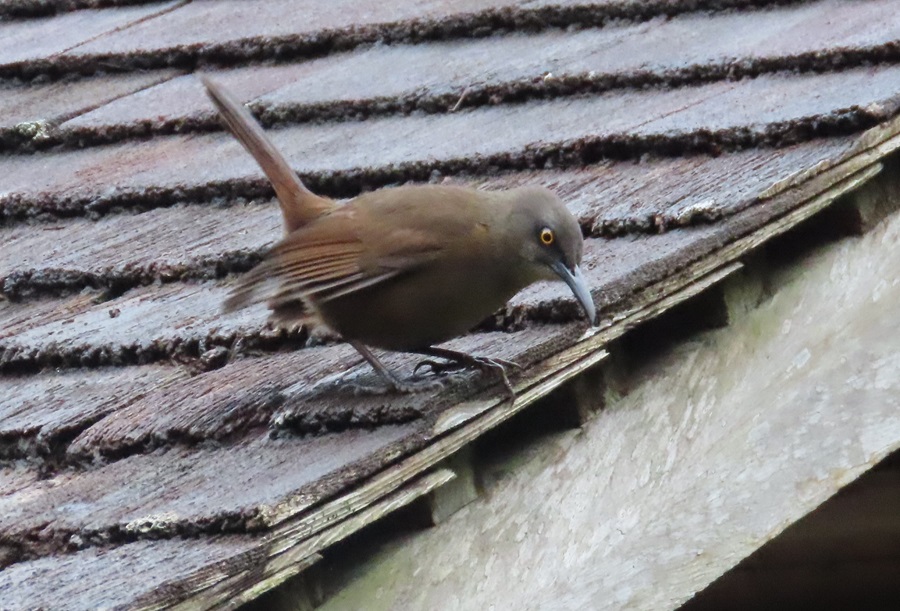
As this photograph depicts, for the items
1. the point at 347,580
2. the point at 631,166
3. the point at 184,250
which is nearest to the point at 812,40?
the point at 631,166

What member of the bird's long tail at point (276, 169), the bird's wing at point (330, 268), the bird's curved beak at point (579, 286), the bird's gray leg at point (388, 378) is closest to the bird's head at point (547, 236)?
the bird's curved beak at point (579, 286)

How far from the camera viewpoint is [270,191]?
2980 millimetres

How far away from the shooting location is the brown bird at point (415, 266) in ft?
7.26

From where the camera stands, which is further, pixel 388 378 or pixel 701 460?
pixel 701 460

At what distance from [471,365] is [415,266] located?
263 mm

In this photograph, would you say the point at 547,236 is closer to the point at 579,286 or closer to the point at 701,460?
the point at 579,286

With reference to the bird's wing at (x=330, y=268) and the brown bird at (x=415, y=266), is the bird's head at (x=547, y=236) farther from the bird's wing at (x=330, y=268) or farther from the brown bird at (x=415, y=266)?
the bird's wing at (x=330, y=268)

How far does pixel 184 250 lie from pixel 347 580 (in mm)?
1157

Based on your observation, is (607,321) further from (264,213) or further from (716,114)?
(264,213)

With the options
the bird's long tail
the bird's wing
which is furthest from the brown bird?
the bird's long tail

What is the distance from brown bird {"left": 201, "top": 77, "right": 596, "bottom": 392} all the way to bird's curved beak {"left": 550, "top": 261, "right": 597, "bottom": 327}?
0.02 meters

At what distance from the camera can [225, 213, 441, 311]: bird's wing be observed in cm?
222

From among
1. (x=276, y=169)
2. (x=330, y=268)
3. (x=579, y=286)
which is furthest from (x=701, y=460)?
(x=276, y=169)

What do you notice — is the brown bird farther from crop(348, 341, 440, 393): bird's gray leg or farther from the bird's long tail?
the bird's long tail
